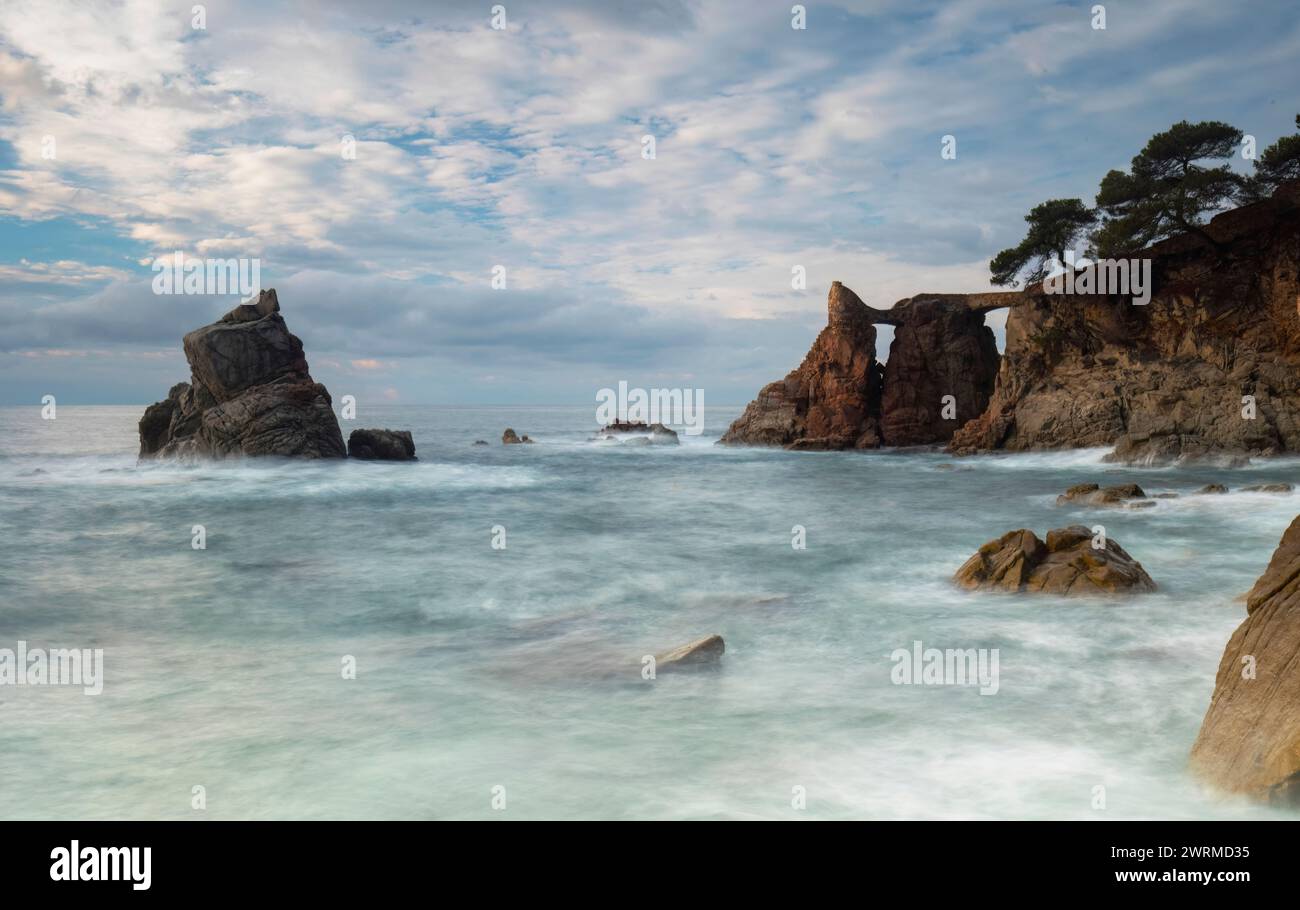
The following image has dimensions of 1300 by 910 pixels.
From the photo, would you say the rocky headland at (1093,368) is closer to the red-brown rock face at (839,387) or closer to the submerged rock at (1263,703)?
the red-brown rock face at (839,387)

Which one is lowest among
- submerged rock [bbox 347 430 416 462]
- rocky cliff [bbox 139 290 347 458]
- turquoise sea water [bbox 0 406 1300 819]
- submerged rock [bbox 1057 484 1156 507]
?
turquoise sea water [bbox 0 406 1300 819]

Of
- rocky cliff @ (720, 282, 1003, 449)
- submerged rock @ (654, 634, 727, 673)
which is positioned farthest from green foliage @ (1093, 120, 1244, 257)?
submerged rock @ (654, 634, 727, 673)

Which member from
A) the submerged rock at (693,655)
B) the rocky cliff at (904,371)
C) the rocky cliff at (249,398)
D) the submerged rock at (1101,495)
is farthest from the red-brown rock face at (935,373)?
the submerged rock at (693,655)

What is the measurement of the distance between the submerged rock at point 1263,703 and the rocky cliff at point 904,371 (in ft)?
156

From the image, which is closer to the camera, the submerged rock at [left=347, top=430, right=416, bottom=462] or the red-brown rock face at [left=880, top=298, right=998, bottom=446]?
the submerged rock at [left=347, top=430, right=416, bottom=462]

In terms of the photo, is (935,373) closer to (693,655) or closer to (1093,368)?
(1093,368)

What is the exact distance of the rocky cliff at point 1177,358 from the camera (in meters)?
38.5

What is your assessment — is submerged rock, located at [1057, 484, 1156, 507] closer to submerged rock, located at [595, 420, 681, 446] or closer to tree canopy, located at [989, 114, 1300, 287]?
tree canopy, located at [989, 114, 1300, 287]

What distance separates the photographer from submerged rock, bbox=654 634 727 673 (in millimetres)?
10609

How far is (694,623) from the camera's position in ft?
44.4

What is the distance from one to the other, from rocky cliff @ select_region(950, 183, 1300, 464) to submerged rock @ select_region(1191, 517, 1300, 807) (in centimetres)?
3482

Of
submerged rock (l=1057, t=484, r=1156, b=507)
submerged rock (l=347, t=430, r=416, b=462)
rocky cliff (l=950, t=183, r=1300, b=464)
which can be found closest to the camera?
submerged rock (l=1057, t=484, r=1156, b=507)

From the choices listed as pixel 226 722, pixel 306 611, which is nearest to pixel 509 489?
pixel 306 611

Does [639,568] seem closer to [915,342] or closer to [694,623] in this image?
[694,623]
